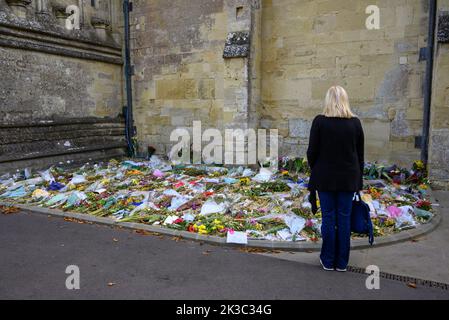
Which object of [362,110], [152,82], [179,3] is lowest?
[362,110]

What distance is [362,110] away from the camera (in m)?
8.66

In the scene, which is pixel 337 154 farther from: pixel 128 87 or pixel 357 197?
pixel 128 87

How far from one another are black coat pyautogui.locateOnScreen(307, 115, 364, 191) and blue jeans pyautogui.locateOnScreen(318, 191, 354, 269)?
0.39 ft

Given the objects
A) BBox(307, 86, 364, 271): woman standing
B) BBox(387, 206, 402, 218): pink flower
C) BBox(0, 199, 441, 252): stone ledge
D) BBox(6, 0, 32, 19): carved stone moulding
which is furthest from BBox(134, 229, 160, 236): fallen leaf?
BBox(6, 0, 32, 19): carved stone moulding

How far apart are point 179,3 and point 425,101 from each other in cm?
652

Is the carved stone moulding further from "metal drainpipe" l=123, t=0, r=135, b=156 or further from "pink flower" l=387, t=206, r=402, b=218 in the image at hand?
"pink flower" l=387, t=206, r=402, b=218

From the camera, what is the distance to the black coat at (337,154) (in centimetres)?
388

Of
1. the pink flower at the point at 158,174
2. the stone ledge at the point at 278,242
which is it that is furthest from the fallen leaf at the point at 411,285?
the pink flower at the point at 158,174

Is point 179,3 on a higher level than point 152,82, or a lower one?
higher

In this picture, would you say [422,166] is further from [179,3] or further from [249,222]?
[179,3]

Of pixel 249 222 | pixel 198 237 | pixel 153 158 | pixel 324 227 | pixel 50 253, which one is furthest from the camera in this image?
pixel 153 158

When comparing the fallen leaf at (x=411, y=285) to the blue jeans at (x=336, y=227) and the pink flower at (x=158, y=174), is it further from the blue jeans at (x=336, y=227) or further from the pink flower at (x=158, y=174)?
the pink flower at (x=158, y=174)

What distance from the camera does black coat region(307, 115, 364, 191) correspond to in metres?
3.88

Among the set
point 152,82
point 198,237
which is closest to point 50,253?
point 198,237
